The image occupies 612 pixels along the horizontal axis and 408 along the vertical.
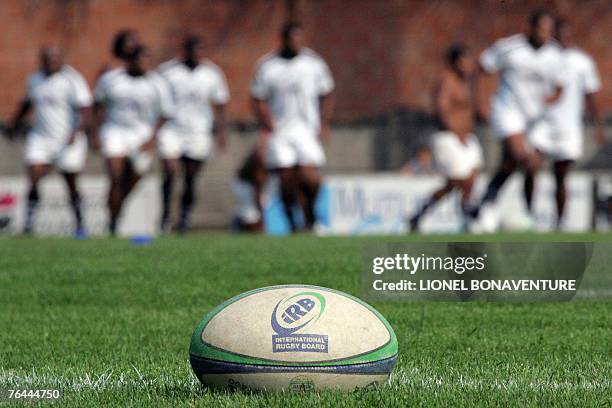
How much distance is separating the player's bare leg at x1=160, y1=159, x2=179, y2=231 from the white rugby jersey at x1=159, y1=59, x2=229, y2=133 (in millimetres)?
511

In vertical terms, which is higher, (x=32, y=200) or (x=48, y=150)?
(x=48, y=150)

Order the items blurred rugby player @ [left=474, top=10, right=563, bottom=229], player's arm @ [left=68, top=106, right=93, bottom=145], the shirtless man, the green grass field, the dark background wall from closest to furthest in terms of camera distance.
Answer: the green grass field, blurred rugby player @ [left=474, top=10, right=563, bottom=229], player's arm @ [left=68, top=106, right=93, bottom=145], the shirtless man, the dark background wall

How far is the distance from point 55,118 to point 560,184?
6247mm

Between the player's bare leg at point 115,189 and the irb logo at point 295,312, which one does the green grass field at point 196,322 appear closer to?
the irb logo at point 295,312

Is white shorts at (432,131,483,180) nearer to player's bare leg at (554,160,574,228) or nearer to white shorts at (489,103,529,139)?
white shorts at (489,103,529,139)

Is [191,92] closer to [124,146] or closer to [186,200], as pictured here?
[124,146]

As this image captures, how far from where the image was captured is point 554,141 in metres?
16.8

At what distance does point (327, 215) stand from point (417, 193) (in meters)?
1.42

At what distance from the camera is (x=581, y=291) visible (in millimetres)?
8281

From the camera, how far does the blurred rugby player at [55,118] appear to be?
57.0ft

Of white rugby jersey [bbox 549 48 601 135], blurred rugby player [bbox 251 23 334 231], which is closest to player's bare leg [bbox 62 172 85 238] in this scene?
blurred rugby player [bbox 251 23 334 231]

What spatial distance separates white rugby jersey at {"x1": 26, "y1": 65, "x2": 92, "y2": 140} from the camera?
1756 cm

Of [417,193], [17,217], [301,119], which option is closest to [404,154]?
[417,193]

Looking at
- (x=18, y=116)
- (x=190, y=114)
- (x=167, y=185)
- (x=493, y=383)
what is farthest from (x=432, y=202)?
(x=493, y=383)
